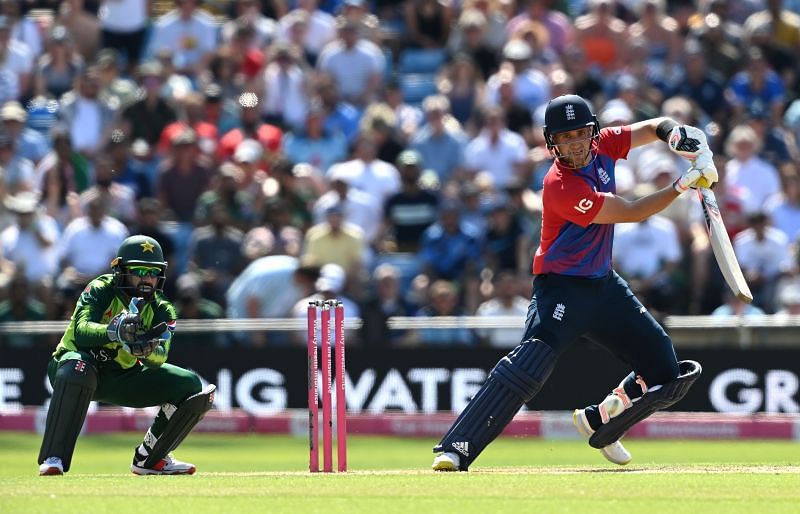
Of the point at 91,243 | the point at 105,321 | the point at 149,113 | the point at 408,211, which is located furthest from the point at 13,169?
the point at 105,321

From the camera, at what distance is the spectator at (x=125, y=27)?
1939 cm

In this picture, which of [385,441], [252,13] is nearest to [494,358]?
[385,441]

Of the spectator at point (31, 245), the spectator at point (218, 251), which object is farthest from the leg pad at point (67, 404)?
the spectator at point (31, 245)

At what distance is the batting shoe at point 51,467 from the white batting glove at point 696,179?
381 cm

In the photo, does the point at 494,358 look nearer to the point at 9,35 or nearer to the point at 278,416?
the point at 278,416

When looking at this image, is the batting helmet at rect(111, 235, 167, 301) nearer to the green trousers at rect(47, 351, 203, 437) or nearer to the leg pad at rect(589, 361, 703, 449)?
the green trousers at rect(47, 351, 203, 437)

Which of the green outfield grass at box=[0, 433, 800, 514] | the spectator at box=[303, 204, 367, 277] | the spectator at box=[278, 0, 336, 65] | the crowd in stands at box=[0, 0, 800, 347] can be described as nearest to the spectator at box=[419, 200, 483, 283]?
the crowd in stands at box=[0, 0, 800, 347]

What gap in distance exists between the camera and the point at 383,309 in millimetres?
15359

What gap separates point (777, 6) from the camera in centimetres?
1805

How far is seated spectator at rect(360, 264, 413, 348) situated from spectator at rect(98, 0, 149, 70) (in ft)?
16.6

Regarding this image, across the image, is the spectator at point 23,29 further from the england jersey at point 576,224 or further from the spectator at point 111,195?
the england jersey at point 576,224

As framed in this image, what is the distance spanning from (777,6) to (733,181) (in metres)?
2.69

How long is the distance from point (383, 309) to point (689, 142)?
21.3ft

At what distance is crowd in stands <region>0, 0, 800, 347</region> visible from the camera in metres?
15.6
